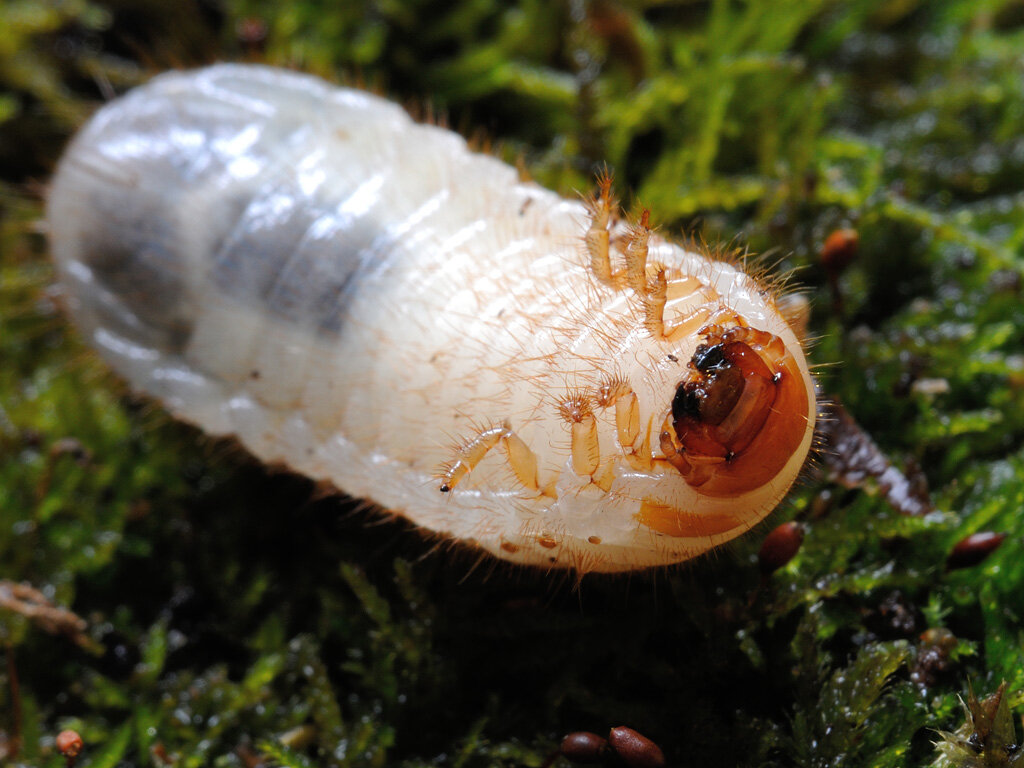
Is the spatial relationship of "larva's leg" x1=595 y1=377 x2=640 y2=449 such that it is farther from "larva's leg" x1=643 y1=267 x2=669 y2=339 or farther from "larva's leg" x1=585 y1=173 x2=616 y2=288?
"larva's leg" x1=585 y1=173 x2=616 y2=288

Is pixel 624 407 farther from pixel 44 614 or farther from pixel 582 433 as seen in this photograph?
Result: pixel 44 614

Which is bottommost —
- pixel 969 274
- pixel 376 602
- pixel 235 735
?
pixel 235 735

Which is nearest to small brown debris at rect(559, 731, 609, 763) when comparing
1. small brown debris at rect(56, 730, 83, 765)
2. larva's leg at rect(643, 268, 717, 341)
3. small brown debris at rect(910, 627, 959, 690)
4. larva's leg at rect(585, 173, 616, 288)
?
small brown debris at rect(910, 627, 959, 690)

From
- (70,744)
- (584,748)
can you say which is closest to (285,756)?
(70,744)

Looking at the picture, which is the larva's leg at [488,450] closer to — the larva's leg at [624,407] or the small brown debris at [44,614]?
the larva's leg at [624,407]

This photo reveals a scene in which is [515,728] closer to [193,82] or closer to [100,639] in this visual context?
[100,639]

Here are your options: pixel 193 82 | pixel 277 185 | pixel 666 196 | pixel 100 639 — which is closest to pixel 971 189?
pixel 666 196
